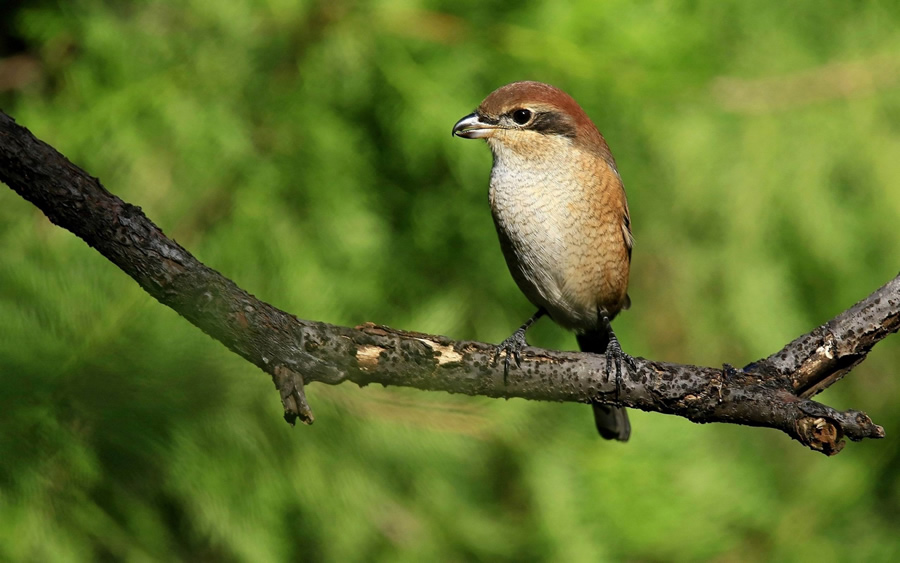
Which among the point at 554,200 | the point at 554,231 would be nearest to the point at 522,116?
the point at 554,200

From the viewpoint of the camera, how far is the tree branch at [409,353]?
6.44 ft

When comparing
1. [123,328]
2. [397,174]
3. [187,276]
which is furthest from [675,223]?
[187,276]

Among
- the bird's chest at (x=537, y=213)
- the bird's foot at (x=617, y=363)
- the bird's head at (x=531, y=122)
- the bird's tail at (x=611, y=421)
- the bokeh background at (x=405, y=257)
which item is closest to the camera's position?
the bird's foot at (x=617, y=363)

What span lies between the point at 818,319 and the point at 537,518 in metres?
2.40

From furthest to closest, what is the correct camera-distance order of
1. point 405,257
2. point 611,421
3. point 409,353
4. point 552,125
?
point 405,257, point 611,421, point 552,125, point 409,353

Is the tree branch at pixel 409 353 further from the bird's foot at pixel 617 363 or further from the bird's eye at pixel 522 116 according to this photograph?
the bird's eye at pixel 522 116

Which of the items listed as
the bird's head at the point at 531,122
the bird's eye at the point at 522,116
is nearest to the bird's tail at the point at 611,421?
the bird's head at the point at 531,122

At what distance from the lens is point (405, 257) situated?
166 inches

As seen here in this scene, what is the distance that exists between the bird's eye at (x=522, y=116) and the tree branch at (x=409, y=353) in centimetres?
116

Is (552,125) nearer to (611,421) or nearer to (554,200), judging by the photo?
(554,200)

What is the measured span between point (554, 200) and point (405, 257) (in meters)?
1.26

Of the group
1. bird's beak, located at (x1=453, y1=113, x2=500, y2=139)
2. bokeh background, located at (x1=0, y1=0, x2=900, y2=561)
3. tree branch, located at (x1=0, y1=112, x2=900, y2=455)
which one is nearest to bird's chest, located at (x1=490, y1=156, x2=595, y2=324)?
bird's beak, located at (x1=453, y1=113, x2=500, y2=139)

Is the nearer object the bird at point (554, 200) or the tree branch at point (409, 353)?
the tree branch at point (409, 353)

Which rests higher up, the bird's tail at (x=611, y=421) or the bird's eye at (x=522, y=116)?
the bird's eye at (x=522, y=116)
